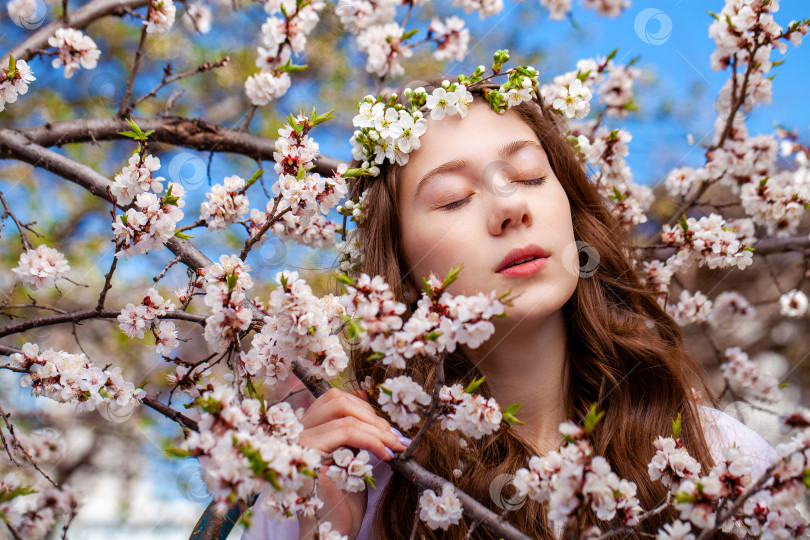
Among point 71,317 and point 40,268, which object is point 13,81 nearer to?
point 40,268

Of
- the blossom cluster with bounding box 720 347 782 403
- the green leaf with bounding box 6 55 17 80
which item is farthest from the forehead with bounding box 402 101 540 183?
the blossom cluster with bounding box 720 347 782 403

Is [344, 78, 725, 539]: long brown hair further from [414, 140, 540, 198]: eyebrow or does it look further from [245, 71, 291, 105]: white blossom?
[245, 71, 291, 105]: white blossom

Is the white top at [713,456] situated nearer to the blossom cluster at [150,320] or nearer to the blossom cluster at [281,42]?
the blossom cluster at [150,320]

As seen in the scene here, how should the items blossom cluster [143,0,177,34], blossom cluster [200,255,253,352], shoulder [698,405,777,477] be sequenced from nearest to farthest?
blossom cluster [200,255,253,352] → shoulder [698,405,777,477] → blossom cluster [143,0,177,34]

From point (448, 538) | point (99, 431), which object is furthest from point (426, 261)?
point (99, 431)

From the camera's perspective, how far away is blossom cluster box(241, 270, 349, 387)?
43.7 inches

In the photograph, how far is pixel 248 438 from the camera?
91 cm

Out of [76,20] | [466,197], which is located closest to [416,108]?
[466,197]

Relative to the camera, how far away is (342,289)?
61.4 inches

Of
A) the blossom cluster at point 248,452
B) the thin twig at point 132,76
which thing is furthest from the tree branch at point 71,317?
the thin twig at point 132,76

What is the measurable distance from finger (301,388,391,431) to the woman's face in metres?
0.38

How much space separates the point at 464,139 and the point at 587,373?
2.51ft

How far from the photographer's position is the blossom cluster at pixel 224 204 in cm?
155

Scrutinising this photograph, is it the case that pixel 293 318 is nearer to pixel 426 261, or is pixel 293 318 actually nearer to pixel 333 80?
pixel 426 261
